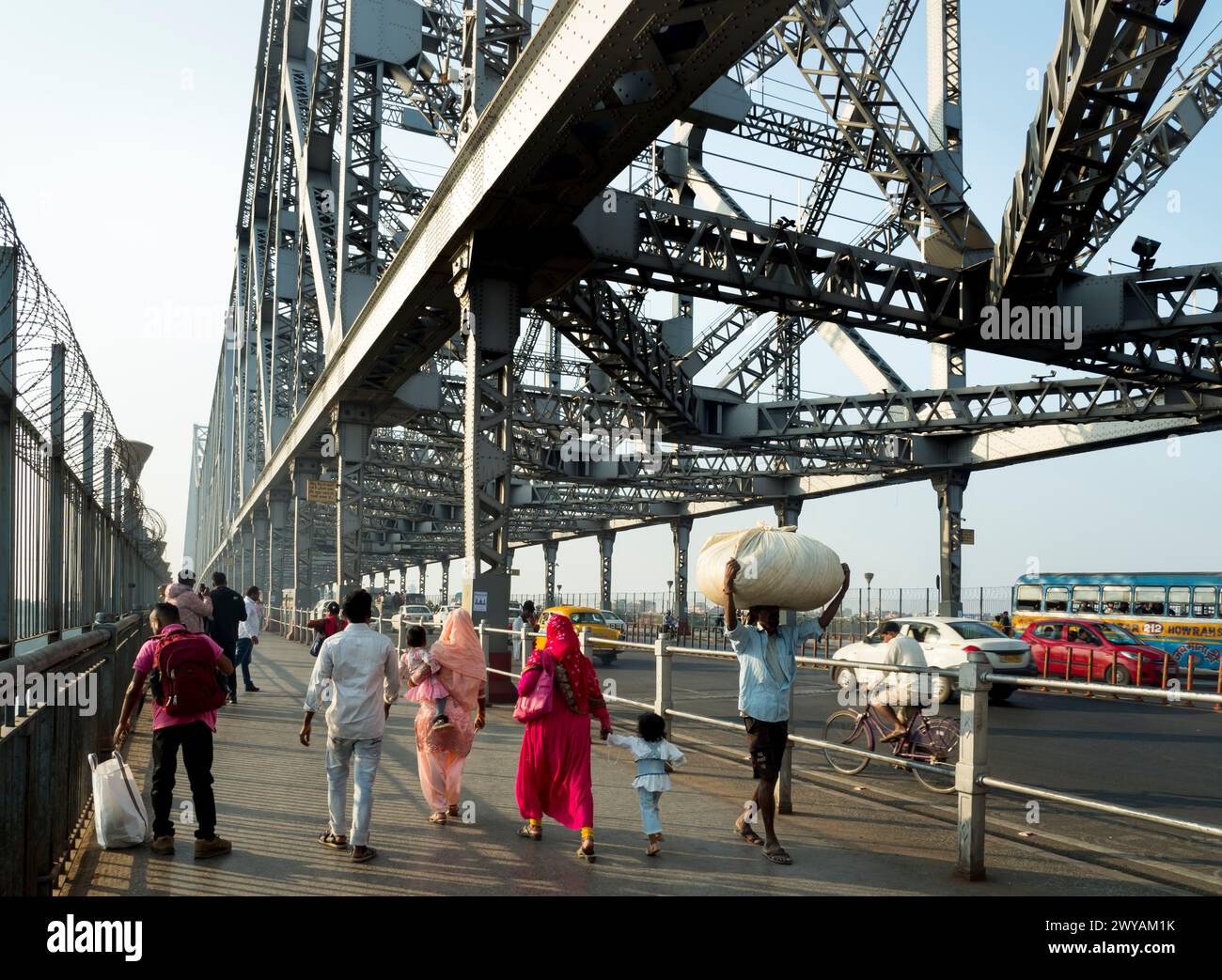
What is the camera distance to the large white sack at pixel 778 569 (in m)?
6.52

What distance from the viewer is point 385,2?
20.4m

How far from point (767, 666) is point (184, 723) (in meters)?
3.82

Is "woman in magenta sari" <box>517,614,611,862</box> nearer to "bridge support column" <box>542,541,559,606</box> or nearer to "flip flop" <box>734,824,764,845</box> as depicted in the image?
"flip flop" <box>734,824,764,845</box>

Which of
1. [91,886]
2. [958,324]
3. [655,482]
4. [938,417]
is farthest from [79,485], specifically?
[655,482]

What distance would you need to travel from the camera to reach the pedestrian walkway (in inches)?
231

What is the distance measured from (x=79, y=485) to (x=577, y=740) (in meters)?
5.79

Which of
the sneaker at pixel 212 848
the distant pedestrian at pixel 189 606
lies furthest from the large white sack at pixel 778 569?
the distant pedestrian at pixel 189 606

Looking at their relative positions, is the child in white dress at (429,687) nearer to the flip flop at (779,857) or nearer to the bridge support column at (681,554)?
the flip flop at (779,857)

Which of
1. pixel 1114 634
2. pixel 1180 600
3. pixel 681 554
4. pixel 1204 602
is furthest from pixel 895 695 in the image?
pixel 681 554

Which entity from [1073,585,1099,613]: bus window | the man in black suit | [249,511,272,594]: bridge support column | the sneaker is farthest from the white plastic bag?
[249,511,272,594]: bridge support column

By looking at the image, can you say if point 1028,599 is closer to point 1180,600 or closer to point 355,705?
point 1180,600

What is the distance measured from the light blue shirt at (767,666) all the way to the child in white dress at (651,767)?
606mm

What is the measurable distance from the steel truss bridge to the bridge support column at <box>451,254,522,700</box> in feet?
0.16

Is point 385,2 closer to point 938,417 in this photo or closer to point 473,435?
point 473,435
